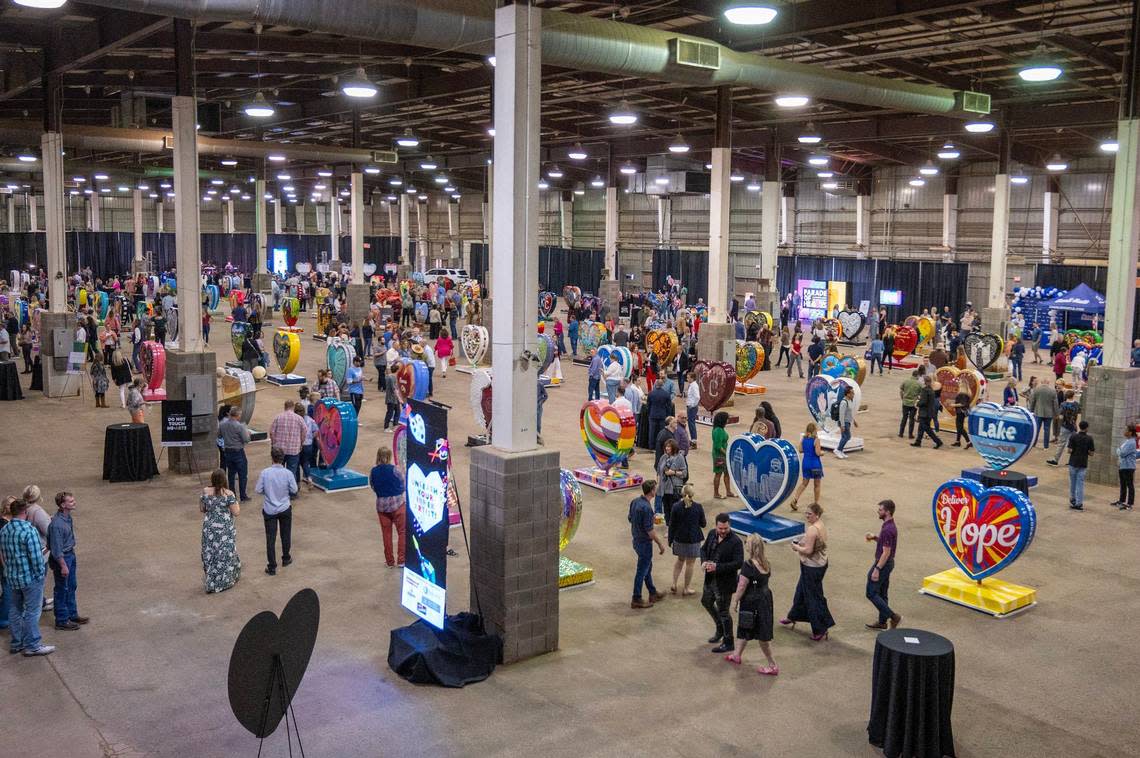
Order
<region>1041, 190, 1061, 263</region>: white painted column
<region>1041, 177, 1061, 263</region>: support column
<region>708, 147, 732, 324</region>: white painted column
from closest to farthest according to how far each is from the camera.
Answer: <region>708, 147, 732, 324</region>: white painted column < <region>1041, 177, 1061, 263</region>: support column < <region>1041, 190, 1061, 263</region>: white painted column

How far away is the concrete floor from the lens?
7285 millimetres

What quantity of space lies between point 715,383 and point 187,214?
9.74 meters

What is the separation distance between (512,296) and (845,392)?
10086 millimetres

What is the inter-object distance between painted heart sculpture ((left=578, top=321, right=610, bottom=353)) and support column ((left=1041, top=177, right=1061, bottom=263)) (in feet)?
61.4

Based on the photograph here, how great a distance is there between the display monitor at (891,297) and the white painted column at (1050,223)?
572 centimetres

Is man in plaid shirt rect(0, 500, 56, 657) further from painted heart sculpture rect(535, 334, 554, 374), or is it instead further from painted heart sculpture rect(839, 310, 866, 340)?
painted heart sculpture rect(839, 310, 866, 340)

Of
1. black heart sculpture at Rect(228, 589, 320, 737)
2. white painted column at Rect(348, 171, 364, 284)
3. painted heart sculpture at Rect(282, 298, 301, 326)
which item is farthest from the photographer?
white painted column at Rect(348, 171, 364, 284)

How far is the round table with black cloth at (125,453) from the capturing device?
14.6 meters

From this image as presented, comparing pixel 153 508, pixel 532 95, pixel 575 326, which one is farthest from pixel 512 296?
pixel 575 326

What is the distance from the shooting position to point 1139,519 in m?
13.7

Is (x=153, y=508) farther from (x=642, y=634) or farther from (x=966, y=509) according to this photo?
(x=966, y=509)

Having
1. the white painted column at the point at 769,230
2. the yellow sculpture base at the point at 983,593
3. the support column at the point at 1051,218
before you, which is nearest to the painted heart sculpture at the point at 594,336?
the white painted column at the point at 769,230

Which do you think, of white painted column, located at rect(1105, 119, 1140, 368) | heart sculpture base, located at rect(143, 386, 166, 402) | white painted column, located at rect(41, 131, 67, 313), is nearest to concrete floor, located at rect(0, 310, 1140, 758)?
white painted column, located at rect(1105, 119, 1140, 368)

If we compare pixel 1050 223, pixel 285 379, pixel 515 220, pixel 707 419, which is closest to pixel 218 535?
pixel 515 220
